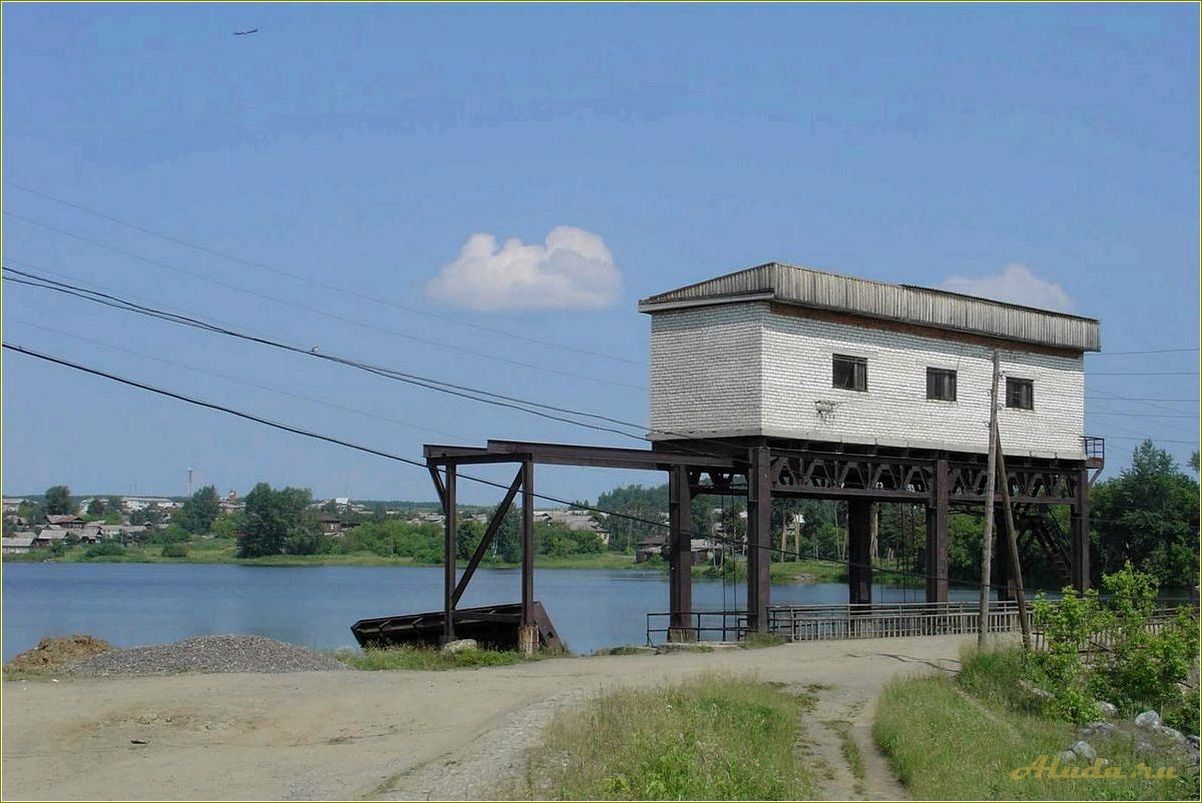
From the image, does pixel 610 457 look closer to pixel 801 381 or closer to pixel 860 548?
pixel 801 381

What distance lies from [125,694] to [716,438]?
18.6 meters

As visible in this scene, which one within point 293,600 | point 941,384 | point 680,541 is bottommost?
point 293,600

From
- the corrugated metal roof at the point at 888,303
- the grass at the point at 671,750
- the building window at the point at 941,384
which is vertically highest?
the corrugated metal roof at the point at 888,303

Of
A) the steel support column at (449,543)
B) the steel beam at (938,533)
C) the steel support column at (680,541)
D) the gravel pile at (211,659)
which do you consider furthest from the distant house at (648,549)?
the gravel pile at (211,659)

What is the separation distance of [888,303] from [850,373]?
2.53 m

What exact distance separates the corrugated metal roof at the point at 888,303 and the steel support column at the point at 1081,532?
4.73 metres

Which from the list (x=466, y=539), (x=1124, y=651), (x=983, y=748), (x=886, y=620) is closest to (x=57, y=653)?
(x=983, y=748)

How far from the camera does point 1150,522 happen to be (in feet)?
318

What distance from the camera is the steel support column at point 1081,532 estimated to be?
5338 cm

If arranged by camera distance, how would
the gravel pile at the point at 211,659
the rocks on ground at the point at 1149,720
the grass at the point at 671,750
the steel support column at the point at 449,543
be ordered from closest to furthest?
the grass at the point at 671,750, the rocks on ground at the point at 1149,720, the gravel pile at the point at 211,659, the steel support column at the point at 449,543

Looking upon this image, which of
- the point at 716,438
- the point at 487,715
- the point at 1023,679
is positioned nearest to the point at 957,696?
the point at 1023,679

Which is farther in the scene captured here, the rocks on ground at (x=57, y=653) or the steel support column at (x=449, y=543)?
the steel support column at (x=449, y=543)

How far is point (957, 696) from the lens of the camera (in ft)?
103

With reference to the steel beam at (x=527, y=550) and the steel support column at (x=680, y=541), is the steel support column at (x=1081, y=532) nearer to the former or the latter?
the steel support column at (x=680, y=541)
